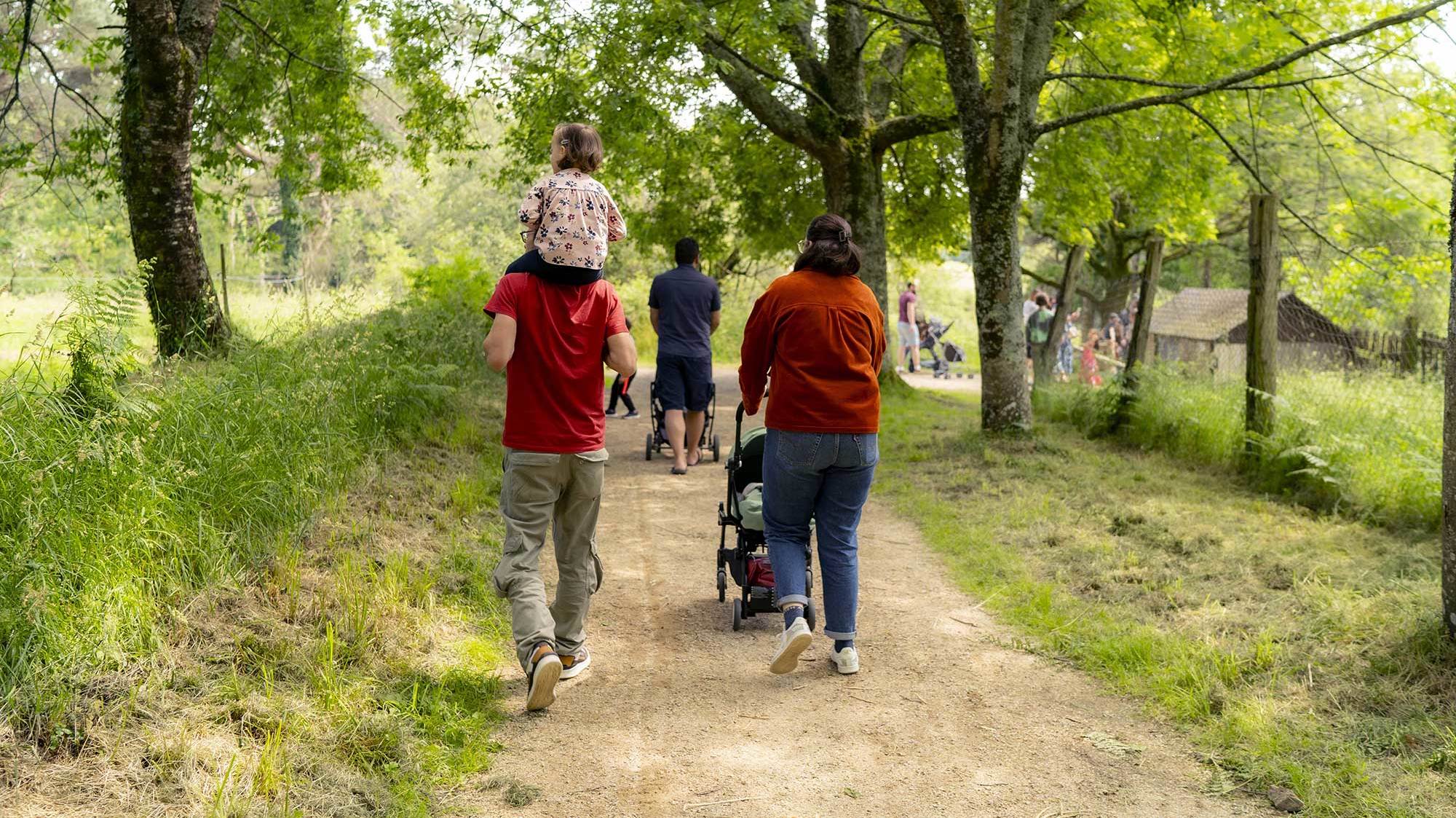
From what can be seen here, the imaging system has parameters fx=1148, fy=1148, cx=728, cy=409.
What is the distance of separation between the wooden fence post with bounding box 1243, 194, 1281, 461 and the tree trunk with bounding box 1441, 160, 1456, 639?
4.61 metres

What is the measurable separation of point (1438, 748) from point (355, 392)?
22.5 ft

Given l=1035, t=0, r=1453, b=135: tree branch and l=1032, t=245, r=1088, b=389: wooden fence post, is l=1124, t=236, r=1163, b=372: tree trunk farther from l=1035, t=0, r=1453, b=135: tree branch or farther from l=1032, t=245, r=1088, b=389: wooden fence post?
l=1032, t=245, r=1088, b=389: wooden fence post

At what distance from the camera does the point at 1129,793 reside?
4250 millimetres

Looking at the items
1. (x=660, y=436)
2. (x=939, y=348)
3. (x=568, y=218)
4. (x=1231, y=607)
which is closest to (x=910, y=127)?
(x=660, y=436)

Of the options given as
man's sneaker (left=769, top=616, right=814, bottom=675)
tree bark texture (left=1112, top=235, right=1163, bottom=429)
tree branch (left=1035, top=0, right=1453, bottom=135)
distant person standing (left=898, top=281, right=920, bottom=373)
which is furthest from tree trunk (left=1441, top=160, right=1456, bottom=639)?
distant person standing (left=898, top=281, right=920, bottom=373)

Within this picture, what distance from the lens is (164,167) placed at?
9023mm

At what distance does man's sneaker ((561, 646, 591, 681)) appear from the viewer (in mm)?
5302

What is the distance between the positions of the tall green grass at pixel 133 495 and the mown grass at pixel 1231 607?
3982 mm

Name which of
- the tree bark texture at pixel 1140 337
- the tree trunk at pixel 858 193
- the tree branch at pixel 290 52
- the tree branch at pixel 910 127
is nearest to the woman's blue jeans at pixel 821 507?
the tree bark texture at pixel 1140 337

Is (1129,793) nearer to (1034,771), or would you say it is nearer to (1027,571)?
(1034,771)

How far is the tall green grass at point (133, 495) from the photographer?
376 centimetres

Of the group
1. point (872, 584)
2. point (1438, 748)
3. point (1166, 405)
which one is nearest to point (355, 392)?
point (872, 584)

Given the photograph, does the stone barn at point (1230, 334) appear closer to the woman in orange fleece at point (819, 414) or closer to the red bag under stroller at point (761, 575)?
the red bag under stroller at point (761, 575)

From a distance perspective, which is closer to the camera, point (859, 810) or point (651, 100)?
point (859, 810)
